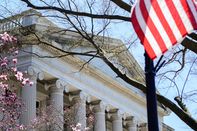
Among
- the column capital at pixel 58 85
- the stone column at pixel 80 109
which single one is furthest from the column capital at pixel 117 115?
the column capital at pixel 58 85

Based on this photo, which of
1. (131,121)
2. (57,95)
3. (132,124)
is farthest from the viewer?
(131,121)

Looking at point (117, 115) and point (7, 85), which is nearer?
point (7, 85)

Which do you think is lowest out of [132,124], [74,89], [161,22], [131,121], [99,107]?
[161,22]

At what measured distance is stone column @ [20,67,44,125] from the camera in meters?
33.9

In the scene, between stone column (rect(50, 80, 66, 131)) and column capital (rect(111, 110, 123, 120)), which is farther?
column capital (rect(111, 110, 123, 120))

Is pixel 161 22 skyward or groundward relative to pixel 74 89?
groundward

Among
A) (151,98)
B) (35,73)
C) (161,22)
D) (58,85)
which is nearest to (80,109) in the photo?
(58,85)

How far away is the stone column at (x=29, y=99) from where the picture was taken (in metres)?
33.9

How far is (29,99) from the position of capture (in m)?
34.6

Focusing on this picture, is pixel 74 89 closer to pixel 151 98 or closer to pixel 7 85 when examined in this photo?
pixel 7 85

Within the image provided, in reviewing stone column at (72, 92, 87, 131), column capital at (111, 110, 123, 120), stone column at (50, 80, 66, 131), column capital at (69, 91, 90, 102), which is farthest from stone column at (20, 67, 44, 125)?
column capital at (111, 110, 123, 120)

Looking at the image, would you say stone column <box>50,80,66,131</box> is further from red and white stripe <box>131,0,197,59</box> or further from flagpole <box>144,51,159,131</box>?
red and white stripe <box>131,0,197,59</box>

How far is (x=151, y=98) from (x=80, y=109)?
100ft

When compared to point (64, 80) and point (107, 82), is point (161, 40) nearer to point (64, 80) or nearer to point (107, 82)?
point (64, 80)
